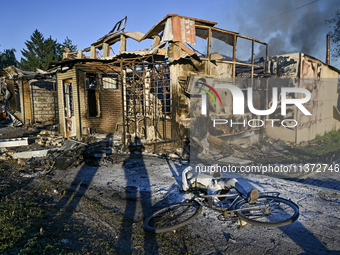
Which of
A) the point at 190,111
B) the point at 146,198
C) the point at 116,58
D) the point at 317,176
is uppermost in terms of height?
the point at 116,58

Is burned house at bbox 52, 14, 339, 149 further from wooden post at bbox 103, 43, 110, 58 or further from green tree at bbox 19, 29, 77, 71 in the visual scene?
green tree at bbox 19, 29, 77, 71

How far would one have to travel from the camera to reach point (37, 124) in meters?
19.3

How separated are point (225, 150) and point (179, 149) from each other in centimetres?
231

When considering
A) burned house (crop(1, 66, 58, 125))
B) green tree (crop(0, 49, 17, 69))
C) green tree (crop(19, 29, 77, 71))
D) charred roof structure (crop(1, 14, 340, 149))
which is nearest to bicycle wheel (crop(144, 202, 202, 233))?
charred roof structure (crop(1, 14, 340, 149))

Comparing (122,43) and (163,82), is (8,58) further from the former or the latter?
(163,82)

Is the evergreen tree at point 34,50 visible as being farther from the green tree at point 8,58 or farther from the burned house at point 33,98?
the burned house at point 33,98

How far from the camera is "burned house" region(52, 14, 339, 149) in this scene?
10.8 meters

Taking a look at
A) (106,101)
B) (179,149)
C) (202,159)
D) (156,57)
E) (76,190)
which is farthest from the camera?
(106,101)

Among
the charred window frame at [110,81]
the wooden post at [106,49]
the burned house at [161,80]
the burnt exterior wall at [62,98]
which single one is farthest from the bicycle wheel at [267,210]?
the wooden post at [106,49]

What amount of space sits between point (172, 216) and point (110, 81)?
1135cm

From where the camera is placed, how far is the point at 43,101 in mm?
20109

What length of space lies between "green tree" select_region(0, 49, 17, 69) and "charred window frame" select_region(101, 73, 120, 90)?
40.9 m

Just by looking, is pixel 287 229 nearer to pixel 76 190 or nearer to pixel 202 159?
pixel 76 190

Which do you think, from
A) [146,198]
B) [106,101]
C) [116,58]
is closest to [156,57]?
[116,58]
